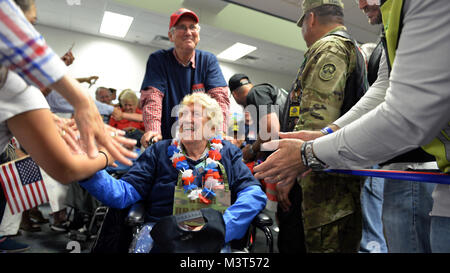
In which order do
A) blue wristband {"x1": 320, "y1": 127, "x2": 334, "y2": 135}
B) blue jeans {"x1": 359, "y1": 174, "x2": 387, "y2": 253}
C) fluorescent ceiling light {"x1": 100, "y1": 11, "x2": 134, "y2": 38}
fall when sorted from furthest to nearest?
1. fluorescent ceiling light {"x1": 100, "y1": 11, "x2": 134, "y2": 38}
2. blue jeans {"x1": 359, "y1": 174, "x2": 387, "y2": 253}
3. blue wristband {"x1": 320, "y1": 127, "x2": 334, "y2": 135}

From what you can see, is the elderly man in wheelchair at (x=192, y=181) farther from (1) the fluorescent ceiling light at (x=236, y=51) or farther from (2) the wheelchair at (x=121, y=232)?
(1) the fluorescent ceiling light at (x=236, y=51)

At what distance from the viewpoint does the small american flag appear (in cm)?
123

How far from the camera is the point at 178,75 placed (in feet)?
7.05

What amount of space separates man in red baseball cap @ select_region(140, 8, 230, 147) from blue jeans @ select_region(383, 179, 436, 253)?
1.22 metres

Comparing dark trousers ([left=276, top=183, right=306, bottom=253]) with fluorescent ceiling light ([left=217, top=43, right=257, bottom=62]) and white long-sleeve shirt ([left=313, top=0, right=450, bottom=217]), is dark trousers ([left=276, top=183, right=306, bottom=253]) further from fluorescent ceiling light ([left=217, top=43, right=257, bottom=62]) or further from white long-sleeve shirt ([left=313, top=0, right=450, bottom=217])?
fluorescent ceiling light ([left=217, top=43, right=257, bottom=62])

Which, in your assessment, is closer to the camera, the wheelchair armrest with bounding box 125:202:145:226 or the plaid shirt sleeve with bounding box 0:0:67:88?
the plaid shirt sleeve with bounding box 0:0:67:88

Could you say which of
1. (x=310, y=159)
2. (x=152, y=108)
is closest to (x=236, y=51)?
(x=152, y=108)

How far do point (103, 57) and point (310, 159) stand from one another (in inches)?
306

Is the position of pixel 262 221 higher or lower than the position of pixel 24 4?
lower

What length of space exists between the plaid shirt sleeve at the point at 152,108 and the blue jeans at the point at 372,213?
5.17ft

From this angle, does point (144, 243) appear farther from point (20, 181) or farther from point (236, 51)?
point (236, 51)

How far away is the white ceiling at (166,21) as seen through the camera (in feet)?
18.3

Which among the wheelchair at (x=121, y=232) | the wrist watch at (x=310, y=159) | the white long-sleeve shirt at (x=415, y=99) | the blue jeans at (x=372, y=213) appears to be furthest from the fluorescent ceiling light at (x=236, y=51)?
the white long-sleeve shirt at (x=415, y=99)

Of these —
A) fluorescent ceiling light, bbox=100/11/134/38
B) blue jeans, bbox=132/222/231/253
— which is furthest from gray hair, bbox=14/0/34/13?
fluorescent ceiling light, bbox=100/11/134/38
